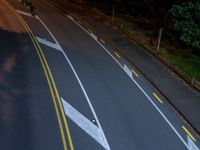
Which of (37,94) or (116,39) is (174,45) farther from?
(37,94)

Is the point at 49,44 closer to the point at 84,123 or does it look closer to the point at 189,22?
the point at 189,22

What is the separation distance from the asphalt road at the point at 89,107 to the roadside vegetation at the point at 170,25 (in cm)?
543

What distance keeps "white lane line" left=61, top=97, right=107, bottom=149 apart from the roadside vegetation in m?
12.1

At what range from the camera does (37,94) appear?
2320cm

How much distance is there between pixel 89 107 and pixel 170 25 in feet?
56.3

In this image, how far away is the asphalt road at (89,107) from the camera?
1922cm

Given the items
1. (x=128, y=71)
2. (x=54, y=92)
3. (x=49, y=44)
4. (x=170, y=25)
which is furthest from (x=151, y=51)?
(x=54, y=92)

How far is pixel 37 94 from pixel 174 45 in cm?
1730

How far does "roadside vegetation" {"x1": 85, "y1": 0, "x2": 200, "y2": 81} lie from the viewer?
3075 cm

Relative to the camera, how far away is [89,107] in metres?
22.4

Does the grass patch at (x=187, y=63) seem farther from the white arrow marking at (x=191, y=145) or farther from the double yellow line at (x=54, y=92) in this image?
the double yellow line at (x=54, y=92)

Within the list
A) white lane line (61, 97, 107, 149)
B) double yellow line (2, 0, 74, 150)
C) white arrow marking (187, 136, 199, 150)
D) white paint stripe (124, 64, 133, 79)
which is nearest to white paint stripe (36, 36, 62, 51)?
double yellow line (2, 0, 74, 150)

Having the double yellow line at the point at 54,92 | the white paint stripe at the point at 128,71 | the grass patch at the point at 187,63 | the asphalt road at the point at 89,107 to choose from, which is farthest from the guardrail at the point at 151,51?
the double yellow line at the point at 54,92

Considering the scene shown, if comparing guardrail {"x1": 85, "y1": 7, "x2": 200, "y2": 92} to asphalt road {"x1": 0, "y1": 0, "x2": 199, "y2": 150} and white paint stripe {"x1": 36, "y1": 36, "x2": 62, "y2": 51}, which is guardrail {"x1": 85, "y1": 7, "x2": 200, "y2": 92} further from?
white paint stripe {"x1": 36, "y1": 36, "x2": 62, "y2": 51}
